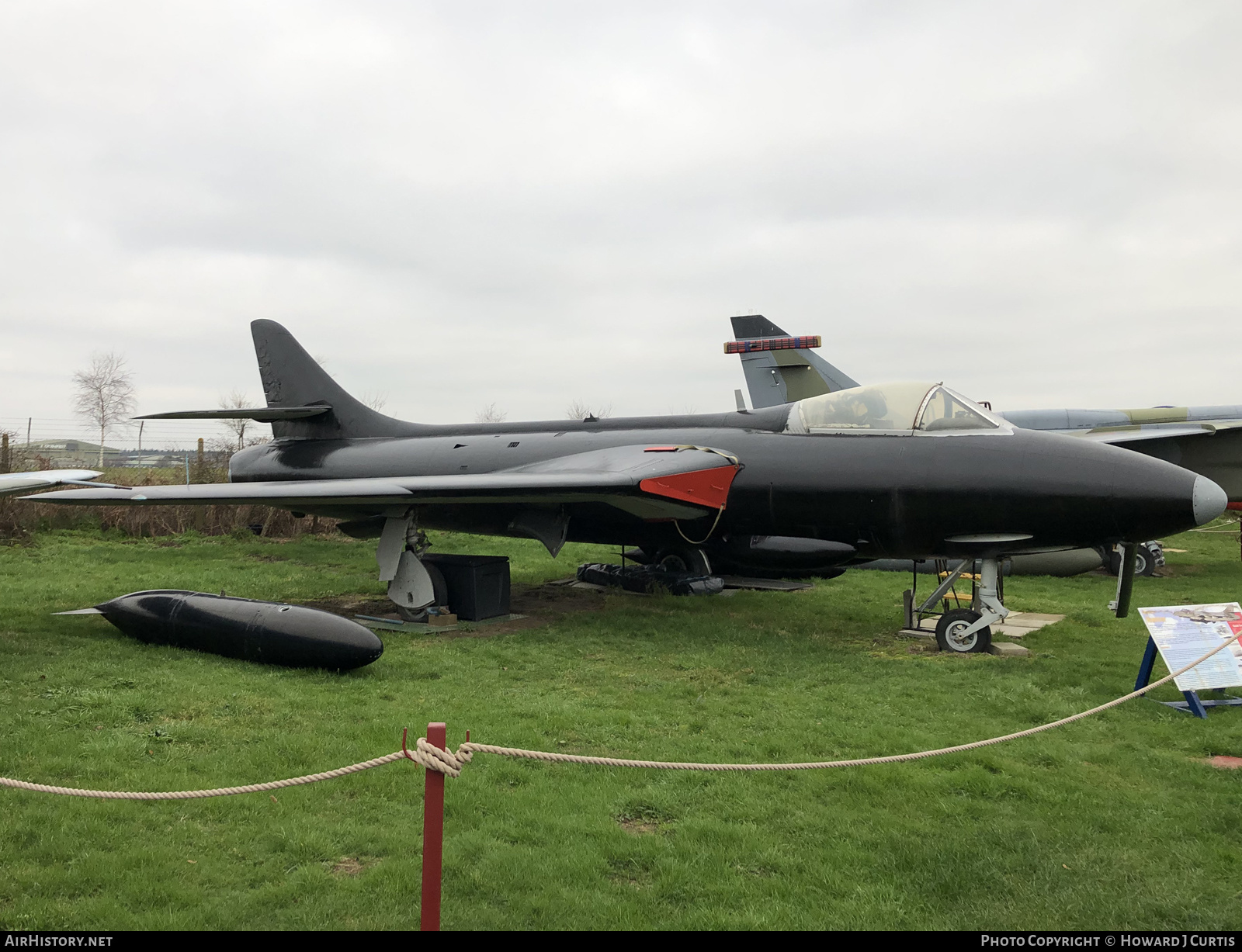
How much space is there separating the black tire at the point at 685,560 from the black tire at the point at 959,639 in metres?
4.27

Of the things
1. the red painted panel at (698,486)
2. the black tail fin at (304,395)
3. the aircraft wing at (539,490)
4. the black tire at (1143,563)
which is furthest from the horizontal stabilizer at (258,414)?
the black tire at (1143,563)

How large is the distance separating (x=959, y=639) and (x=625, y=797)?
16.9 ft

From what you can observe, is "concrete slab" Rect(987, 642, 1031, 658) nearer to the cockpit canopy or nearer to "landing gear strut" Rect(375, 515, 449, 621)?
the cockpit canopy

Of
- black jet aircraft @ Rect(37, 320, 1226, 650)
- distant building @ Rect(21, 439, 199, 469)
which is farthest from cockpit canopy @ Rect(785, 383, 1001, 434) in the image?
distant building @ Rect(21, 439, 199, 469)

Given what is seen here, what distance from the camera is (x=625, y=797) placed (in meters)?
4.42

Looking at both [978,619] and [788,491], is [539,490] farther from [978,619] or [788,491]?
[978,619]

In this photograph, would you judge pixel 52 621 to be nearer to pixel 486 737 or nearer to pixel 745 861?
pixel 486 737

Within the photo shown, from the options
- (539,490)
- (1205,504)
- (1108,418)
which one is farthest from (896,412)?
(1108,418)

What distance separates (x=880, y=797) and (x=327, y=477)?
10637 millimetres

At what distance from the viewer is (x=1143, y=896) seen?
11.1 ft

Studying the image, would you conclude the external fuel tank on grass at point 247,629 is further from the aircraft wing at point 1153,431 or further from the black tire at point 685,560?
the aircraft wing at point 1153,431

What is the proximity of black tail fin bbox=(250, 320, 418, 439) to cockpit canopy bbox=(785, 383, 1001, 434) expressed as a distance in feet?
23.4

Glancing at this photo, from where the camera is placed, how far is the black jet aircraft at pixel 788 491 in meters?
7.75

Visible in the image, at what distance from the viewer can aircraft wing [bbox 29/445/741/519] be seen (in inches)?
348
